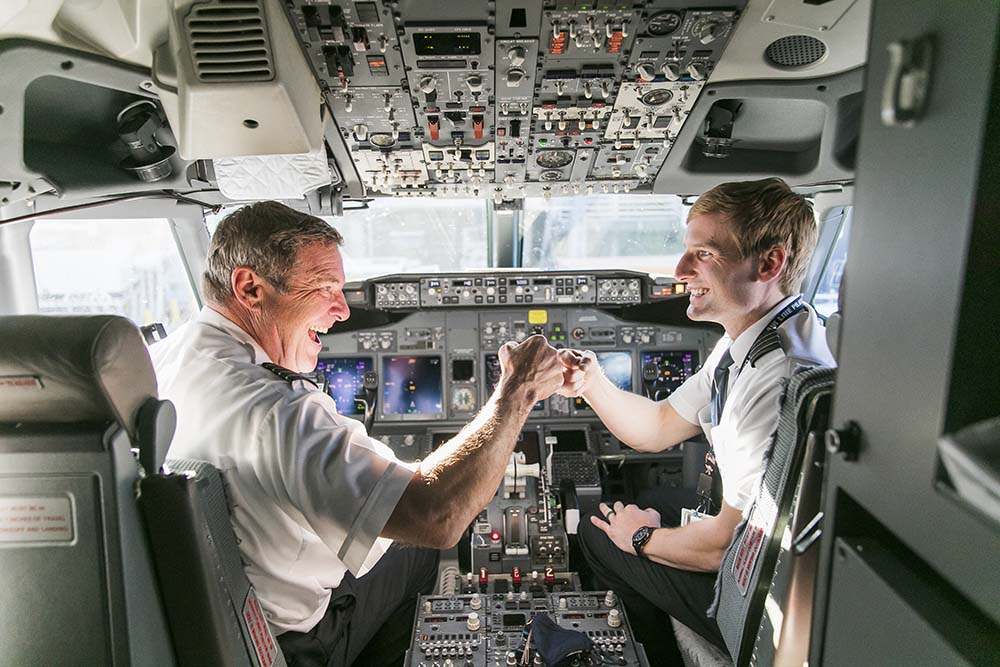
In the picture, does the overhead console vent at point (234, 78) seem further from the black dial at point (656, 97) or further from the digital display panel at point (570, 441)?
the digital display panel at point (570, 441)

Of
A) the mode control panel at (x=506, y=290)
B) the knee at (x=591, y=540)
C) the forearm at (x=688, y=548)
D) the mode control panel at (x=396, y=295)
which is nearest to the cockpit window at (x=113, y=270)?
the mode control panel at (x=396, y=295)

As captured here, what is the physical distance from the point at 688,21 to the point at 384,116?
109 centimetres

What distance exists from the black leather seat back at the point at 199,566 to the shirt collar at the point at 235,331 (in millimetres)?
398

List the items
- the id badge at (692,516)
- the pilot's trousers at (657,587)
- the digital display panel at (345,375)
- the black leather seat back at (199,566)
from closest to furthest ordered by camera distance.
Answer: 1. the black leather seat back at (199,566)
2. the pilot's trousers at (657,587)
3. the id badge at (692,516)
4. the digital display panel at (345,375)

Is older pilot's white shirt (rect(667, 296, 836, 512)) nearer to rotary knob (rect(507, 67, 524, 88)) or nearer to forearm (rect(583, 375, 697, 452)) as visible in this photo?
forearm (rect(583, 375, 697, 452))

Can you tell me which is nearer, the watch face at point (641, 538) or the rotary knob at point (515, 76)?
the rotary knob at point (515, 76)

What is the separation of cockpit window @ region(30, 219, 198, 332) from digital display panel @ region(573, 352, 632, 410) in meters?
2.71

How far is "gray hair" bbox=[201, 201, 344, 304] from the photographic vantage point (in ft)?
5.56

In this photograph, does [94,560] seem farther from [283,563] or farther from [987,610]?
[987,610]

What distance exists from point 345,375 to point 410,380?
0.42 metres

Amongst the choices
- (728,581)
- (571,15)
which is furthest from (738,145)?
(728,581)

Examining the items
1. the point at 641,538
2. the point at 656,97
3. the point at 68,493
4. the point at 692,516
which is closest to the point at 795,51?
the point at 656,97

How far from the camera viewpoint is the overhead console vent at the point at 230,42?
1.47m

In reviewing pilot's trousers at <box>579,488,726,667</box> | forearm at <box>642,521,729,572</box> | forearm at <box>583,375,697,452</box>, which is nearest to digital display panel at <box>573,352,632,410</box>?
pilot's trousers at <box>579,488,726,667</box>
